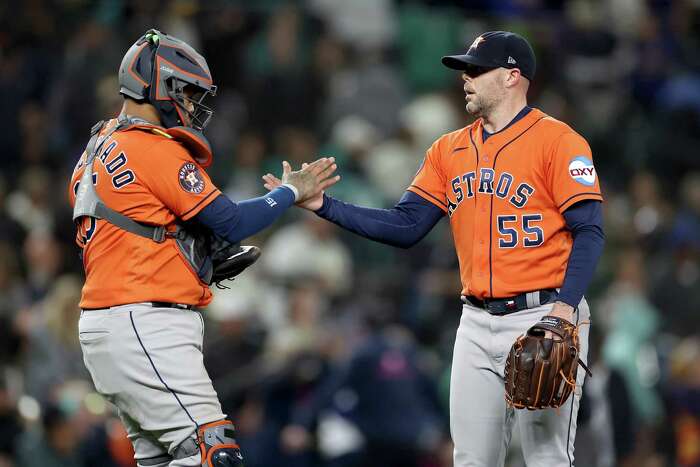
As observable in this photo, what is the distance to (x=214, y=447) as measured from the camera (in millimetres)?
5277

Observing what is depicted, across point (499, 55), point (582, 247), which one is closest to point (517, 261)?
point (582, 247)

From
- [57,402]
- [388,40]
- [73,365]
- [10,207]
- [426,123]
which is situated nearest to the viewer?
[57,402]

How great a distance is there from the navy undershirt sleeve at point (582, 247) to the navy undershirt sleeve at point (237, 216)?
130 centimetres

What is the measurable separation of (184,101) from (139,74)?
0.23 metres

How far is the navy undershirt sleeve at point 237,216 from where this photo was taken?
17.8ft

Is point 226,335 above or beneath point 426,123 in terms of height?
beneath

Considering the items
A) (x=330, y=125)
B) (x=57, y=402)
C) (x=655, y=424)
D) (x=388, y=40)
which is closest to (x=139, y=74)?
(x=57, y=402)

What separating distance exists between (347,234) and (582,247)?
6.21m

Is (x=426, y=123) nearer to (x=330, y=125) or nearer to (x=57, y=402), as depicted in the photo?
(x=330, y=125)

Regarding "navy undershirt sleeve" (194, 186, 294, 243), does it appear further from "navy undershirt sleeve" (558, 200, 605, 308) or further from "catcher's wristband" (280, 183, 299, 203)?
"navy undershirt sleeve" (558, 200, 605, 308)

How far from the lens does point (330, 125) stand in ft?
40.7

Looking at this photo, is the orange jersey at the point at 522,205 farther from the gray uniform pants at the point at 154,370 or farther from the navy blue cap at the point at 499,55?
the gray uniform pants at the point at 154,370

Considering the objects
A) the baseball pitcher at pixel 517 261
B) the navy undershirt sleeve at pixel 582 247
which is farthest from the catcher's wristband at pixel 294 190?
the navy undershirt sleeve at pixel 582 247

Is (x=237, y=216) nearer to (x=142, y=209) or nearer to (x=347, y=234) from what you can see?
(x=142, y=209)
